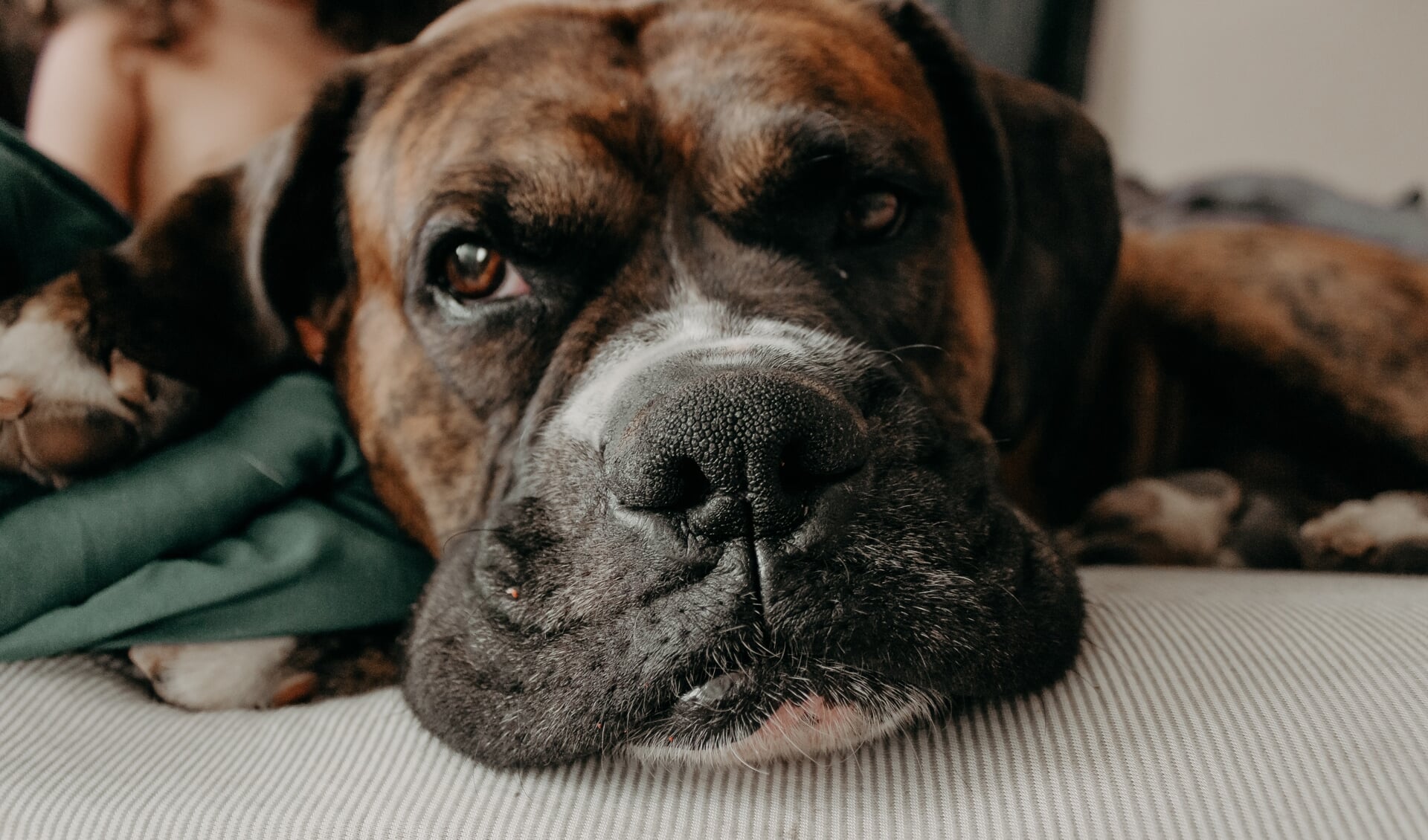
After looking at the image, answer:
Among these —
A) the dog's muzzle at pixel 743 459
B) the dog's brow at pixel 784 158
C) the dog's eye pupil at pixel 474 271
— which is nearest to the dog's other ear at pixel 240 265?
the dog's eye pupil at pixel 474 271

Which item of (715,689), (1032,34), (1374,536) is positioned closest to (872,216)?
(715,689)

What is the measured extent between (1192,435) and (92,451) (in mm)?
2071

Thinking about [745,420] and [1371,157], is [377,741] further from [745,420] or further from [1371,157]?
[1371,157]

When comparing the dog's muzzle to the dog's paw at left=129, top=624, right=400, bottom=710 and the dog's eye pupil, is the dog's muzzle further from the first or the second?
the dog's paw at left=129, top=624, right=400, bottom=710

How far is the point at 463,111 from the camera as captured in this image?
4.64ft

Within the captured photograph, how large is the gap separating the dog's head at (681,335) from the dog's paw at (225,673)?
0.95 ft

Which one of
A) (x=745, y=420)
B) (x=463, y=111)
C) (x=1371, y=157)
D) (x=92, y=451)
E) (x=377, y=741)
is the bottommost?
(x=1371, y=157)

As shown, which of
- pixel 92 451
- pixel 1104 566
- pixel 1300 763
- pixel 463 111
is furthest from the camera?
pixel 1104 566

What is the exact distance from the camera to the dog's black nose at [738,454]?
0.91m

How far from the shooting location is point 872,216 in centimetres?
146

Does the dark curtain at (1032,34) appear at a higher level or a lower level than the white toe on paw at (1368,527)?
higher

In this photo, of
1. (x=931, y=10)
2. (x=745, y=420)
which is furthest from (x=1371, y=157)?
(x=745, y=420)

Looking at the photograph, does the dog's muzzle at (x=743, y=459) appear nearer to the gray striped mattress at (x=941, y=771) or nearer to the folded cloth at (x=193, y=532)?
the gray striped mattress at (x=941, y=771)

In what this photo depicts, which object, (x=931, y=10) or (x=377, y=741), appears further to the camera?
(x=931, y=10)
